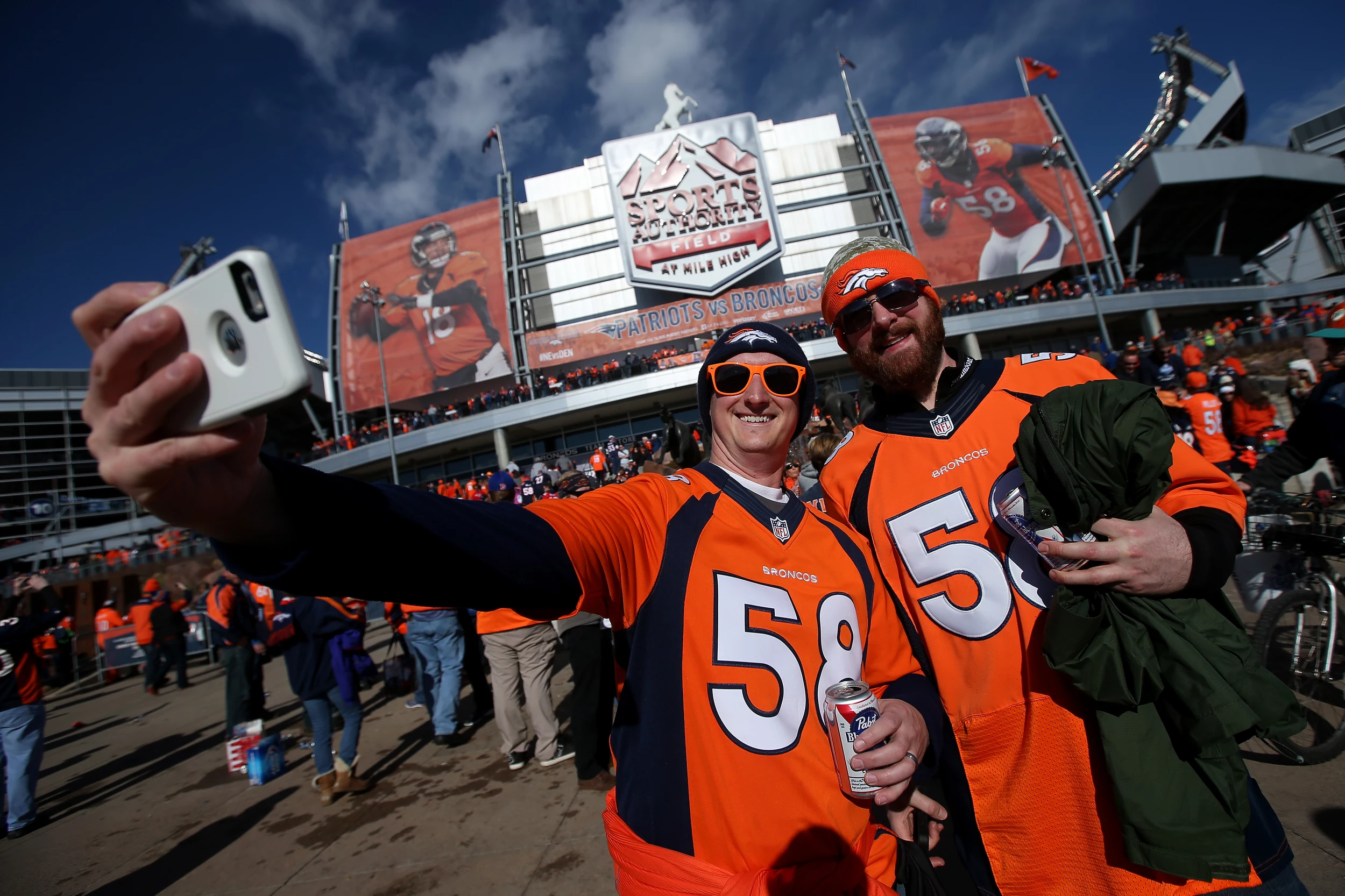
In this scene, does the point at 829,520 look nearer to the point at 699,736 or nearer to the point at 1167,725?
the point at 699,736

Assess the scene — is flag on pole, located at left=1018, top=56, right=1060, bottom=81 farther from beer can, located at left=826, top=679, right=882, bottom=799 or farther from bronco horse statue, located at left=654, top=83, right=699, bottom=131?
beer can, located at left=826, top=679, right=882, bottom=799

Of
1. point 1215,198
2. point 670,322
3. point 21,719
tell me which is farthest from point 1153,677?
point 1215,198

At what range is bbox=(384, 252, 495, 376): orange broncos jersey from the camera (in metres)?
31.3

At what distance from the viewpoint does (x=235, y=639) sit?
6031 mm

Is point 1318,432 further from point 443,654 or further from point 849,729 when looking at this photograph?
point 443,654

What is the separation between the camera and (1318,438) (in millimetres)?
3539

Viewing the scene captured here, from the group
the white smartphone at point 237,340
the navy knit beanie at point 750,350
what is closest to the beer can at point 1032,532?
the navy knit beanie at point 750,350

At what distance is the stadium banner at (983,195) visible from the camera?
101 feet

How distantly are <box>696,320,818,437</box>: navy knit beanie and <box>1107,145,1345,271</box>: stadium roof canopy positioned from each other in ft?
143

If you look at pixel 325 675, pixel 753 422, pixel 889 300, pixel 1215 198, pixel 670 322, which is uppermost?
pixel 1215 198

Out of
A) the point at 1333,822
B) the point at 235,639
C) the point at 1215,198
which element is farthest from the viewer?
the point at 1215,198

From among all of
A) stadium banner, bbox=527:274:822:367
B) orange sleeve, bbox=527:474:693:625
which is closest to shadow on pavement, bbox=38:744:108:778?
orange sleeve, bbox=527:474:693:625

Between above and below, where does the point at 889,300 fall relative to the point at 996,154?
below

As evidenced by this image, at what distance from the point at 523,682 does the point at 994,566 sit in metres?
4.15
